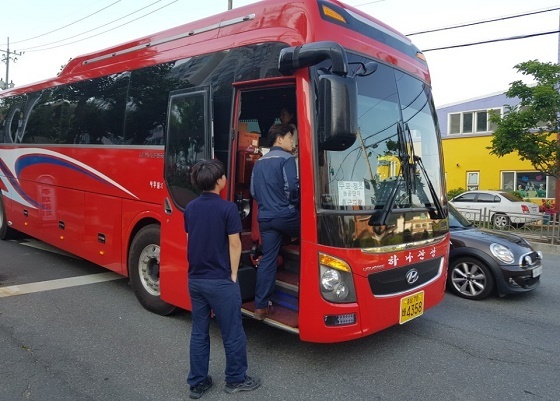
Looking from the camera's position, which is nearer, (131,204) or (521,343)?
(521,343)

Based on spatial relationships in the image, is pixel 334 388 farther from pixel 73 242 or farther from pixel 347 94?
pixel 73 242

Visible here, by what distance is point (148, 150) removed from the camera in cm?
500

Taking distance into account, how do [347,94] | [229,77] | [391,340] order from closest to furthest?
[347,94]
[229,77]
[391,340]

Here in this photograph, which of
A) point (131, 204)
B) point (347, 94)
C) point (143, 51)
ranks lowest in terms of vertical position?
point (131, 204)

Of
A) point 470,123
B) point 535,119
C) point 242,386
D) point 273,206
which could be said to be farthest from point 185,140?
point 470,123

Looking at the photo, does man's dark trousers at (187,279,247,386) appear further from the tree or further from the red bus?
the tree

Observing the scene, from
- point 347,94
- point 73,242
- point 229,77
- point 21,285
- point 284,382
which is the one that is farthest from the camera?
point 73,242

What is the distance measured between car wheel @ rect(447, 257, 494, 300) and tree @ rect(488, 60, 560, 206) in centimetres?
827

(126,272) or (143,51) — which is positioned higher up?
(143,51)

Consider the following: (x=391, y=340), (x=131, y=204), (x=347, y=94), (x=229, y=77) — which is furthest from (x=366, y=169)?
(x=131, y=204)

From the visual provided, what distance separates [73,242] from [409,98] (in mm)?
5078

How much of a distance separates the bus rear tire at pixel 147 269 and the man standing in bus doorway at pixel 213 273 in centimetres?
167

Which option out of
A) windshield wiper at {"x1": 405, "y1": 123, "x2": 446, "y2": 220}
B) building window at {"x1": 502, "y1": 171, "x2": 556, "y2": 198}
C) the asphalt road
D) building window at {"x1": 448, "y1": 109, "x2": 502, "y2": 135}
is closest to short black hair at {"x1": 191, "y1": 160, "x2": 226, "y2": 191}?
the asphalt road

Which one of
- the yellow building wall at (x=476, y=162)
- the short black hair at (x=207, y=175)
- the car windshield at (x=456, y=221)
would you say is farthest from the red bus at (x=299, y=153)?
the yellow building wall at (x=476, y=162)
